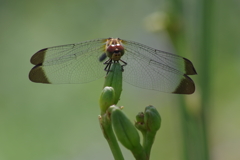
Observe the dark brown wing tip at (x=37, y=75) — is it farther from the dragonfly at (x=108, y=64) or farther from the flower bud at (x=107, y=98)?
the flower bud at (x=107, y=98)

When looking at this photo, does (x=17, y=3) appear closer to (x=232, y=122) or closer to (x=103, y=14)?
(x=103, y=14)

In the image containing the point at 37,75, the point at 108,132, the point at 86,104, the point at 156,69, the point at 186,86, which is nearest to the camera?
the point at 108,132

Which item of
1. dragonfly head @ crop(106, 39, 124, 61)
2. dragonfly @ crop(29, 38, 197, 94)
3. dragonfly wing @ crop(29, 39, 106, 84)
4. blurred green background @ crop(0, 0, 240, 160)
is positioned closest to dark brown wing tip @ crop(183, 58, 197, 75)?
dragonfly @ crop(29, 38, 197, 94)

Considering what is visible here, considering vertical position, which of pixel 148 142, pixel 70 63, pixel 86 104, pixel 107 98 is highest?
pixel 70 63

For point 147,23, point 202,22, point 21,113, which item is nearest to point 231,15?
point 147,23

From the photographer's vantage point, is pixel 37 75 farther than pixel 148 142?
Yes

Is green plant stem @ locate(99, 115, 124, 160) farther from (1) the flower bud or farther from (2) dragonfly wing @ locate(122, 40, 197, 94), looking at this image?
(2) dragonfly wing @ locate(122, 40, 197, 94)

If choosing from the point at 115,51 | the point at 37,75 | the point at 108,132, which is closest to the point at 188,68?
the point at 115,51

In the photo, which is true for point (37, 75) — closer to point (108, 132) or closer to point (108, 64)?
point (108, 64)
